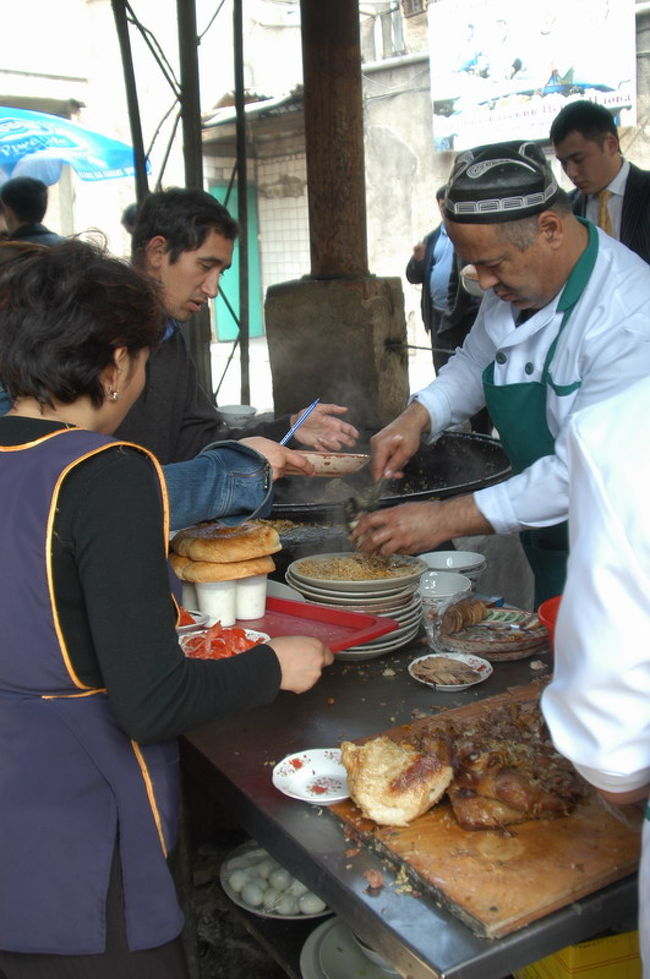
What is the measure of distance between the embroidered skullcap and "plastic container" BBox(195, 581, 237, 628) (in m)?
1.19

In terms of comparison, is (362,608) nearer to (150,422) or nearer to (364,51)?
(150,422)

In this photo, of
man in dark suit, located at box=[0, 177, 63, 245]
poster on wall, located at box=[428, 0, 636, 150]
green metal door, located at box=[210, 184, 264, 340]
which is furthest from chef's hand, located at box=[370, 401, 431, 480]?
green metal door, located at box=[210, 184, 264, 340]

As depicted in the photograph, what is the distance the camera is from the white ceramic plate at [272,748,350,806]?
5.43ft

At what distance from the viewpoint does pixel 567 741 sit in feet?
3.82

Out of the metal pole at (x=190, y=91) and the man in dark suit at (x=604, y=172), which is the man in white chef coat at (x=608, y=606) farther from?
the metal pole at (x=190, y=91)

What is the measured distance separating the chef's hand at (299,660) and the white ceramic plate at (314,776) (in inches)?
6.0

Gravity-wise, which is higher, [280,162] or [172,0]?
[172,0]

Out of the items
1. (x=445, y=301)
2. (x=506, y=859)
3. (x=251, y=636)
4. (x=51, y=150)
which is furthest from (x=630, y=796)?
(x=51, y=150)

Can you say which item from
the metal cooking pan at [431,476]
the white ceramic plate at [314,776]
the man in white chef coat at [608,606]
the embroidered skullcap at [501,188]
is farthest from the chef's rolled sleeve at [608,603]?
the metal cooking pan at [431,476]

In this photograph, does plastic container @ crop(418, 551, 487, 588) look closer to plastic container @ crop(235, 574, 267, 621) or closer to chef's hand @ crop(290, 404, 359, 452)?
chef's hand @ crop(290, 404, 359, 452)

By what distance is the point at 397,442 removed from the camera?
10.1 feet

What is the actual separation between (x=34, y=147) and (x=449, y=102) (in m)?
7.48

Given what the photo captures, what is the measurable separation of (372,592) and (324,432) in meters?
0.86

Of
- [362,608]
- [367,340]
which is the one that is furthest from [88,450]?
[367,340]
